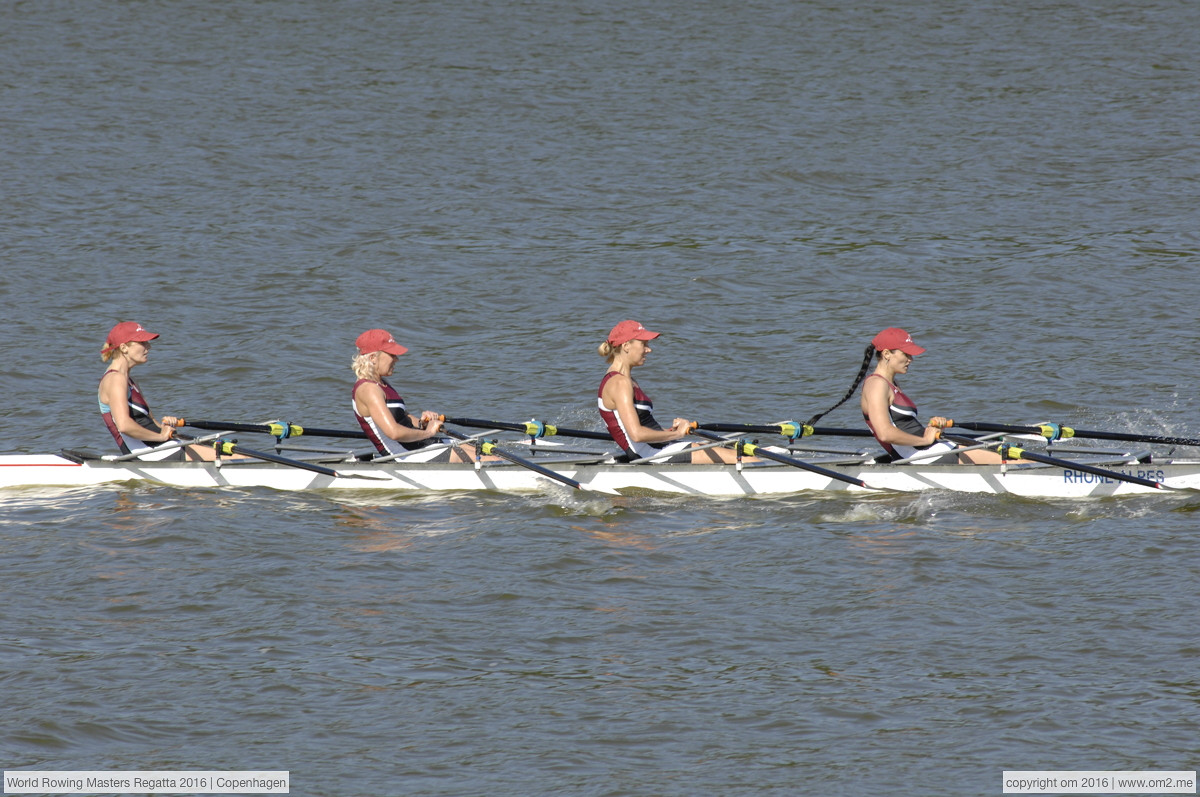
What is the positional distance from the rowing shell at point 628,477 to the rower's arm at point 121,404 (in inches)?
16.0

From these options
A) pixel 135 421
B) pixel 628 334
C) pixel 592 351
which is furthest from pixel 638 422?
pixel 592 351

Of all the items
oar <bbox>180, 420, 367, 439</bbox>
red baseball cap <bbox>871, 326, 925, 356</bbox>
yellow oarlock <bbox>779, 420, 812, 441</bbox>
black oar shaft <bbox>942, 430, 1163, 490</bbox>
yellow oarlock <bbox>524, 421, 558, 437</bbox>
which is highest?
red baseball cap <bbox>871, 326, 925, 356</bbox>

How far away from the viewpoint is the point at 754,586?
10250mm

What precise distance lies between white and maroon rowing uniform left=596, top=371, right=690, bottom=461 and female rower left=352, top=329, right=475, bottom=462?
1.31 m

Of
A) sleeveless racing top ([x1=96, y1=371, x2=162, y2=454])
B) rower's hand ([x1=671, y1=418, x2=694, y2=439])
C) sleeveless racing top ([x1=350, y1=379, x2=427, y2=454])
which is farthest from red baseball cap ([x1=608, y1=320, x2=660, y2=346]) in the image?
sleeveless racing top ([x1=96, y1=371, x2=162, y2=454])

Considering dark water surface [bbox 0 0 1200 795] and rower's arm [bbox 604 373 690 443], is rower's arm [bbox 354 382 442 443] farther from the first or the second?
rower's arm [bbox 604 373 690 443]

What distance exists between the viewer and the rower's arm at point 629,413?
11.9m

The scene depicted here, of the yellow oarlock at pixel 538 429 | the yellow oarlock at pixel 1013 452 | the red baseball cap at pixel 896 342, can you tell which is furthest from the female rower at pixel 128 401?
the yellow oarlock at pixel 1013 452

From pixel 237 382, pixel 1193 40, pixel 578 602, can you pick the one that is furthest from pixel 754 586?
pixel 1193 40

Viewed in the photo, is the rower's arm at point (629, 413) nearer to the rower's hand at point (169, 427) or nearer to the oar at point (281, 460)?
the oar at point (281, 460)

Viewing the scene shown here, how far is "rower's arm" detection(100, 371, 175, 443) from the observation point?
39.9 feet

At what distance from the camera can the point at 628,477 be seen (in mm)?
12273
